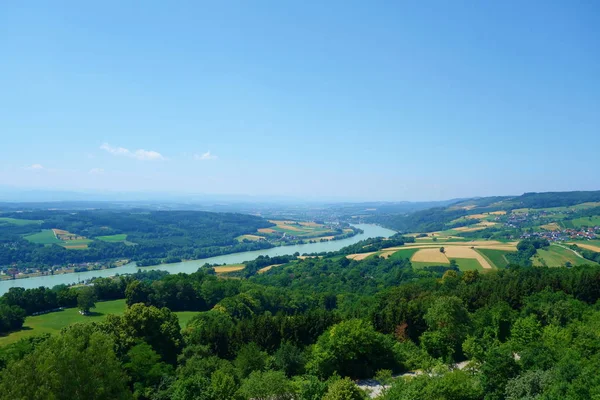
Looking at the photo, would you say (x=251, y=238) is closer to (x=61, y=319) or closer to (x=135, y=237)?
(x=135, y=237)

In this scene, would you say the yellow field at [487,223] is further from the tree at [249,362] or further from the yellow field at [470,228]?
the tree at [249,362]

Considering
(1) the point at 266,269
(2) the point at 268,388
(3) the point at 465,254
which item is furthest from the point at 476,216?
(2) the point at 268,388

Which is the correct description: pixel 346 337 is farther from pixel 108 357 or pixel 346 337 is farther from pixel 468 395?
pixel 108 357

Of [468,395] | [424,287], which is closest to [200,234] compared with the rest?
[424,287]

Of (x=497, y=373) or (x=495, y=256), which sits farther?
(x=495, y=256)

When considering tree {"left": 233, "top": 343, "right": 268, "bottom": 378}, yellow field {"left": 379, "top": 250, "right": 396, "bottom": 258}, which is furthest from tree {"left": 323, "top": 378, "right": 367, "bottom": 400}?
yellow field {"left": 379, "top": 250, "right": 396, "bottom": 258}

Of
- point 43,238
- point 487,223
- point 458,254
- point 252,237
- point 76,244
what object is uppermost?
point 487,223
